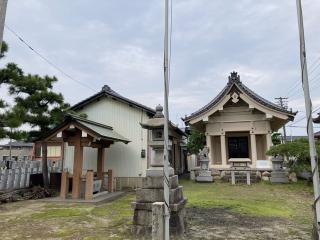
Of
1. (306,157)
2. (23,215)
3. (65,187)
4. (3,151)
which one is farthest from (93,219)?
(3,151)

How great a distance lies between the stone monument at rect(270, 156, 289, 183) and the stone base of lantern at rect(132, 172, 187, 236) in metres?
10.6

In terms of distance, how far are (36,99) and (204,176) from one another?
34.1ft

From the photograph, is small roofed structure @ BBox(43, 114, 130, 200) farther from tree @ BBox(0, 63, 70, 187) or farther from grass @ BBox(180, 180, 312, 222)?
grass @ BBox(180, 180, 312, 222)

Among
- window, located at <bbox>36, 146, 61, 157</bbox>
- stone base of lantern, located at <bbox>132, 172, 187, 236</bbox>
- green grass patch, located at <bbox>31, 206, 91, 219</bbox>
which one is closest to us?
stone base of lantern, located at <bbox>132, 172, 187, 236</bbox>

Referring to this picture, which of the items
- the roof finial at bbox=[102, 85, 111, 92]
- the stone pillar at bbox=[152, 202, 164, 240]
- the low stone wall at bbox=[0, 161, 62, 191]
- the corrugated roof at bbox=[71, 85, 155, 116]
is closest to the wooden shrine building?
the corrugated roof at bbox=[71, 85, 155, 116]

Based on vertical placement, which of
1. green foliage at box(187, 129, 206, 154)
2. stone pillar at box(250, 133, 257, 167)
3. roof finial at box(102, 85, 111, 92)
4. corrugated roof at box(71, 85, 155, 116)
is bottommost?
stone pillar at box(250, 133, 257, 167)

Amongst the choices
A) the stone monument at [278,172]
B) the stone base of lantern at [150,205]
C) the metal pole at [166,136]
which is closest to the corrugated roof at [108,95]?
the stone monument at [278,172]

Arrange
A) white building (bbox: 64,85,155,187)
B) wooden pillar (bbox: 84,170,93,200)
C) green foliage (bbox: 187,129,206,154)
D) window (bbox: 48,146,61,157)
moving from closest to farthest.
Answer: wooden pillar (bbox: 84,170,93,200), white building (bbox: 64,85,155,187), green foliage (bbox: 187,129,206,154), window (bbox: 48,146,61,157)

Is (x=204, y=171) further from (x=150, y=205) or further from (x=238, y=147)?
(x=150, y=205)

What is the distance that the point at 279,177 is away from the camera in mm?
15312

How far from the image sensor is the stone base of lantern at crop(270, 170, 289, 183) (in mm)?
15281

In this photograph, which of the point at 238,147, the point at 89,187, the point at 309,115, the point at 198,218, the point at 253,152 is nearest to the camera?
the point at 309,115

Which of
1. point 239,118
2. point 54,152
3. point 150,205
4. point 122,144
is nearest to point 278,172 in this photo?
point 239,118

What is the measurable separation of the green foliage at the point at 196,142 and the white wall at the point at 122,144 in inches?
460
